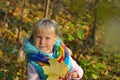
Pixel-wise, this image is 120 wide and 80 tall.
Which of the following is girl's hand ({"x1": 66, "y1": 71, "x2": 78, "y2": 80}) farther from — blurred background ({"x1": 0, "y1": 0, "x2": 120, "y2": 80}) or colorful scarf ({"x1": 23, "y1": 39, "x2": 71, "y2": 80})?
blurred background ({"x1": 0, "y1": 0, "x2": 120, "y2": 80})

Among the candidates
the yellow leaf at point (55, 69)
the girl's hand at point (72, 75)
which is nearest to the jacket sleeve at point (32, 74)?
the girl's hand at point (72, 75)

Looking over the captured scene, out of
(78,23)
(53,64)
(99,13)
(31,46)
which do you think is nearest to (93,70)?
(99,13)

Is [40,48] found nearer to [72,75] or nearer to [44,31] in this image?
[44,31]

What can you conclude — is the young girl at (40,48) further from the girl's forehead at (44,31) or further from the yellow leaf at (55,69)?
the yellow leaf at (55,69)

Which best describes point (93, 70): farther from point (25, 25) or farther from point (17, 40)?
point (25, 25)

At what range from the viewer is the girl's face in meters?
3.04

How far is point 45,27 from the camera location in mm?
3037

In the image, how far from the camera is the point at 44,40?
3.04 m

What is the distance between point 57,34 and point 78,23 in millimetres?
3462

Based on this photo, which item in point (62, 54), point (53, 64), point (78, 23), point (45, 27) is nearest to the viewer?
point (53, 64)

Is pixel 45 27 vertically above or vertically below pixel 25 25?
above

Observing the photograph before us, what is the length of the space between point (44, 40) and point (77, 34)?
0.89 m

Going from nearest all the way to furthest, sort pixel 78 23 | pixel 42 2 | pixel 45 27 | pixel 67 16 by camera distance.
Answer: pixel 45 27
pixel 78 23
pixel 67 16
pixel 42 2

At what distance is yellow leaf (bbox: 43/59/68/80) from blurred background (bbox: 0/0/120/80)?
83 cm
